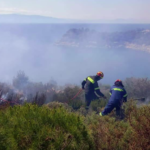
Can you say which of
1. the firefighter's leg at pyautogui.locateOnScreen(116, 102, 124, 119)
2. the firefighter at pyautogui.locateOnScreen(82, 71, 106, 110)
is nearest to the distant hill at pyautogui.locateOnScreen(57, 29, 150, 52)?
the firefighter at pyautogui.locateOnScreen(82, 71, 106, 110)

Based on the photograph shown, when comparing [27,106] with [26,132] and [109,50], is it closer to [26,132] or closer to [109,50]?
[26,132]

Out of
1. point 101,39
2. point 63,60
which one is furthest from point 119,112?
point 101,39

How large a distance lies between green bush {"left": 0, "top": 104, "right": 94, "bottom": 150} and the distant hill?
44.8 m

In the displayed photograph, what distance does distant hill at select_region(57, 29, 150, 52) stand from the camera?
4719 centimetres

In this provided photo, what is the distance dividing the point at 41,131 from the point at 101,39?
5074 centimetres

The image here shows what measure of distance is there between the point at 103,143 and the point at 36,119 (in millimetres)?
1207

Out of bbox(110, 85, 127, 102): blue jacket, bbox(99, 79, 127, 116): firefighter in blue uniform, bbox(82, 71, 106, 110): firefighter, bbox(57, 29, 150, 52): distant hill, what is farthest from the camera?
bbox(57, 29, 150, 52): distant hill

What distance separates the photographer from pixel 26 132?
2492mm

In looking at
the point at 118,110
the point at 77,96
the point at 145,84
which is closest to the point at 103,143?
the point at 118,110

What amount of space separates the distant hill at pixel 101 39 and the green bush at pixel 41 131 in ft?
147

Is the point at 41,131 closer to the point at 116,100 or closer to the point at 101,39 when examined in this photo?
the point at 116,100

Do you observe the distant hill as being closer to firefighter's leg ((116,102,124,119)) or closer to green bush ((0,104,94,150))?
firefighter's leg ((116,102,124,119))

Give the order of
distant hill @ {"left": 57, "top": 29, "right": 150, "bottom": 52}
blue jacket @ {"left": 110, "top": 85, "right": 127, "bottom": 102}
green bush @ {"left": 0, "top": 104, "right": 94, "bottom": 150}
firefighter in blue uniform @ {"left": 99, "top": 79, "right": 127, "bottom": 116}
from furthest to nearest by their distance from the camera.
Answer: distant hill @ {"left": 57, "top": 29, "right": 150, "bottom": 52}, blue jacket @ {"left": 110, "top": 85, "right": 127, "bottom": 102}, firefighter in blue uniform @ {"left": 99, "top": 79, "right": 127, "bottom": 116}, green bush @ {"left": 0, "top": 104, "right": 94, "bottom": 150}

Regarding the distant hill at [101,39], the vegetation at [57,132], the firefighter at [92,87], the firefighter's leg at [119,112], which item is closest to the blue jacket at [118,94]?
the firefighter's leg at [119,112]
